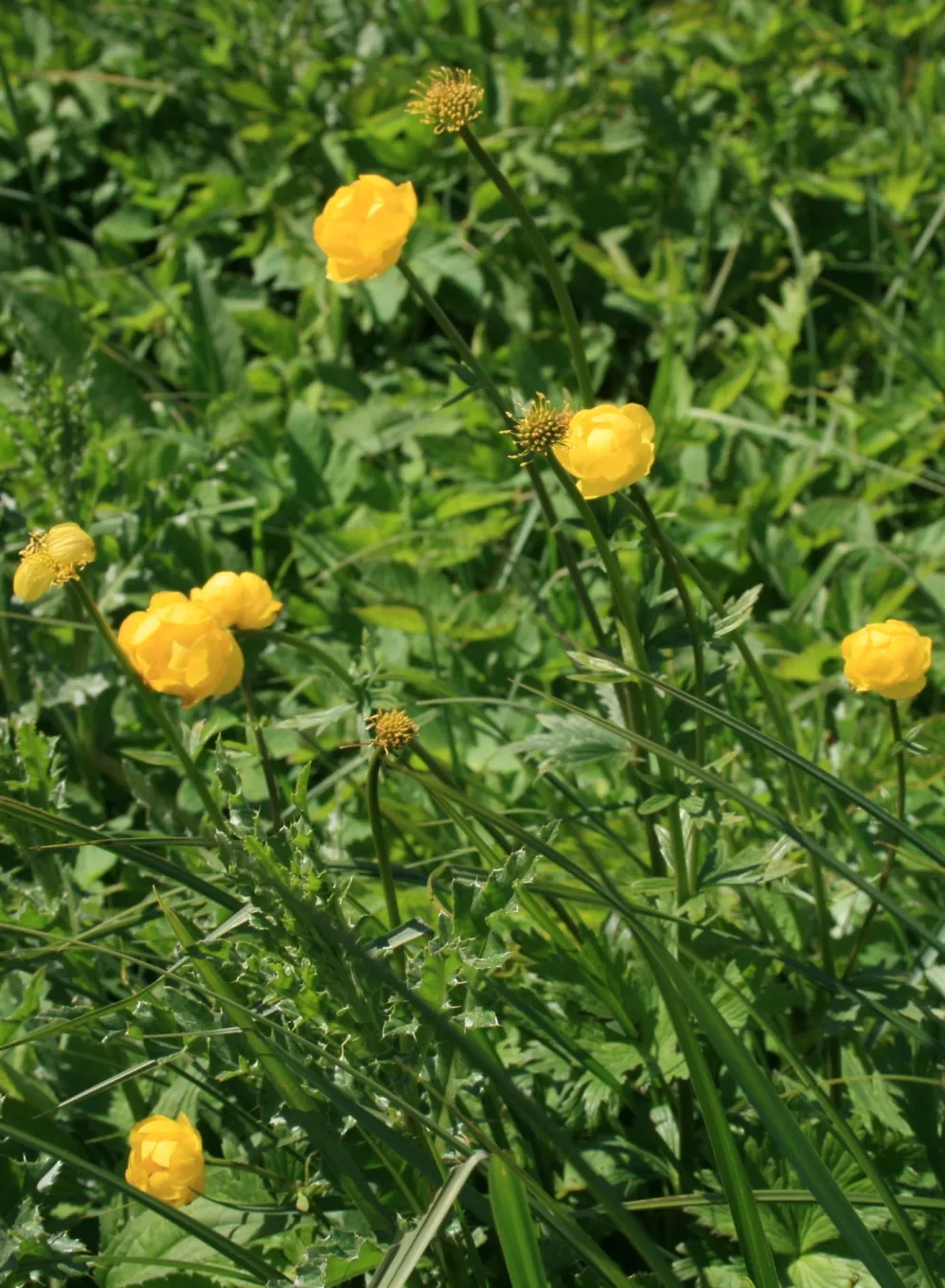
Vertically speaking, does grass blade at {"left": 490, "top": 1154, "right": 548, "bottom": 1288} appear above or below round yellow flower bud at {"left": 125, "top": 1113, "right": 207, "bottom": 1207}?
above

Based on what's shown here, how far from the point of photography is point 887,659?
1.21 meters

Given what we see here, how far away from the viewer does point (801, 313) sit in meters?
2.49

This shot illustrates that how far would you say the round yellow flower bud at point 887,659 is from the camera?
3.96 ft

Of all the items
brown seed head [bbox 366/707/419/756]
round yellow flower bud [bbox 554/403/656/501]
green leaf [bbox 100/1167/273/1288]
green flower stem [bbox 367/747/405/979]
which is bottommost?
green leaf [bbox 100/1167/273/1288]

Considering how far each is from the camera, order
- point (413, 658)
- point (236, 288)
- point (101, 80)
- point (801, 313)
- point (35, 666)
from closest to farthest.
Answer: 1. point (35, 666)
2. point (413, 658)
3. point (801, 313)
4. point (236, 288)
5. point (101, 80)

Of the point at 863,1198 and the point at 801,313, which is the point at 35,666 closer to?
the point at 863,1198

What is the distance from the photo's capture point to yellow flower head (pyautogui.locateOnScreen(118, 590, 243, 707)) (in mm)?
1070

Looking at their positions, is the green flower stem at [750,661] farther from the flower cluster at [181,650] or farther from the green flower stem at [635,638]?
the flower cluster at [181,650]

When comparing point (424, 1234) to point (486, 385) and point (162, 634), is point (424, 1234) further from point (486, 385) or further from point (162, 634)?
point (486, 385)

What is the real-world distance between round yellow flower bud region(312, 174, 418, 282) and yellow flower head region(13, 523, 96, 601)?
0.33 meters

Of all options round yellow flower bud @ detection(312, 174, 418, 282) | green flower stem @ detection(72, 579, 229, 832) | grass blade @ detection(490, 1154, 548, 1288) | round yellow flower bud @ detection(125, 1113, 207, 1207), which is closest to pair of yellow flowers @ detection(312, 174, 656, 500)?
round yellow flower bud @ detection(312, 174, 418, 282)

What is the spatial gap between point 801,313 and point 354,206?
1.53m

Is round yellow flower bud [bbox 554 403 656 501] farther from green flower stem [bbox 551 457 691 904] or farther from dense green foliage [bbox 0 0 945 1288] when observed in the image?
dense green foliage [bbox 0 0 945 1288]

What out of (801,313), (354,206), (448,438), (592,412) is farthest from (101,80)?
(592,412)
